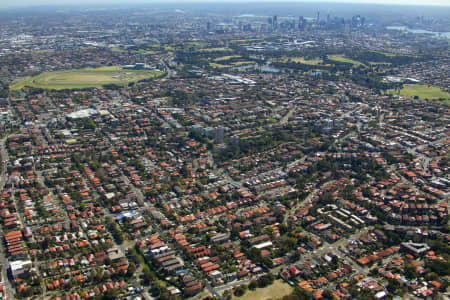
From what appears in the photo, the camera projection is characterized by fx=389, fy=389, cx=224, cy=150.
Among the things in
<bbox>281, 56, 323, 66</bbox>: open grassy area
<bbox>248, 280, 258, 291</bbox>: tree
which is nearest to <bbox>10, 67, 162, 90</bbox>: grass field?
<bbox>281, 56, 323, 66</bbox>: open grassy area

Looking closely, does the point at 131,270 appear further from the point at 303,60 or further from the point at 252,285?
the point at 303,60

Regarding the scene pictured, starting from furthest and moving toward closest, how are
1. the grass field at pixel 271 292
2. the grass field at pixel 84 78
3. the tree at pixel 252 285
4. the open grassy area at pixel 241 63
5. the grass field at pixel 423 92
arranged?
the open grassy area at pixel 241 63 < the grass field at pixel 84 78 < the grass field at pixel 423 92 < the tree at pixel 252 285 < the grass field at pixel 271 292

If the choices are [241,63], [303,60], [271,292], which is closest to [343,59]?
[303,60]

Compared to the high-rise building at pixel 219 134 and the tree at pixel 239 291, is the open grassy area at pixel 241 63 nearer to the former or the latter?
the high-rise building at pixel 219 134

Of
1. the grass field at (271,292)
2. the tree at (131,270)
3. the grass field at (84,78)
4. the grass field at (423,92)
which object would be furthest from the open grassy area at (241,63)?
the grass field at (271,292)

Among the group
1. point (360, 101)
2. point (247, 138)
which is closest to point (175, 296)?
point (247, 138)

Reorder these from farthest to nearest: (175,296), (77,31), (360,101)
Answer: (77,31), (360,101), (175,296)

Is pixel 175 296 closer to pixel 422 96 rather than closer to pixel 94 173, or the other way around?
pixel 94 173
